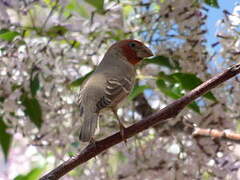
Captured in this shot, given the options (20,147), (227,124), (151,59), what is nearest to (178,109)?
(151,59)

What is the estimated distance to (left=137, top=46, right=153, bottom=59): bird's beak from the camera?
5.66 feet

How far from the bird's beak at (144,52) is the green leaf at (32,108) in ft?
1.20

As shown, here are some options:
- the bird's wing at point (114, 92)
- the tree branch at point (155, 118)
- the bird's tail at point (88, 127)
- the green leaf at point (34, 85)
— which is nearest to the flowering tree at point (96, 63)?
the green leaf at point (34, 85)

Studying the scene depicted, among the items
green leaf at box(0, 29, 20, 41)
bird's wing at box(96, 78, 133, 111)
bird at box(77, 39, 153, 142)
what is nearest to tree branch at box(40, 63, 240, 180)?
bird at box(77, 39, 153, 142)

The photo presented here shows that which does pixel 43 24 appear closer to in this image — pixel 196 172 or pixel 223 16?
pixel 223 16

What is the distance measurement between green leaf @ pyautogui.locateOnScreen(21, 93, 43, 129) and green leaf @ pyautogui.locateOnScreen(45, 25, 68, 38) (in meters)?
0.21

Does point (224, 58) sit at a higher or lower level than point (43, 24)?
lower

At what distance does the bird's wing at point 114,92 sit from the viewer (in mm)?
1400

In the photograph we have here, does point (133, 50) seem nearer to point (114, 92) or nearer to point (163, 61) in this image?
point (163, 61)

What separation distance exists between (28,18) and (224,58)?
66 centimetres

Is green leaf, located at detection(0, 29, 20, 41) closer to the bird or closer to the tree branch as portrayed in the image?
the bird

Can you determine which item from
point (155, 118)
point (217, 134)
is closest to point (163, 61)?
point (217, 134)

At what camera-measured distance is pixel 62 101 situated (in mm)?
1808

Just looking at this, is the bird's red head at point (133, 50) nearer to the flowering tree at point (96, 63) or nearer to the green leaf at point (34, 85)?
the flowering tree at point (96, 63)
